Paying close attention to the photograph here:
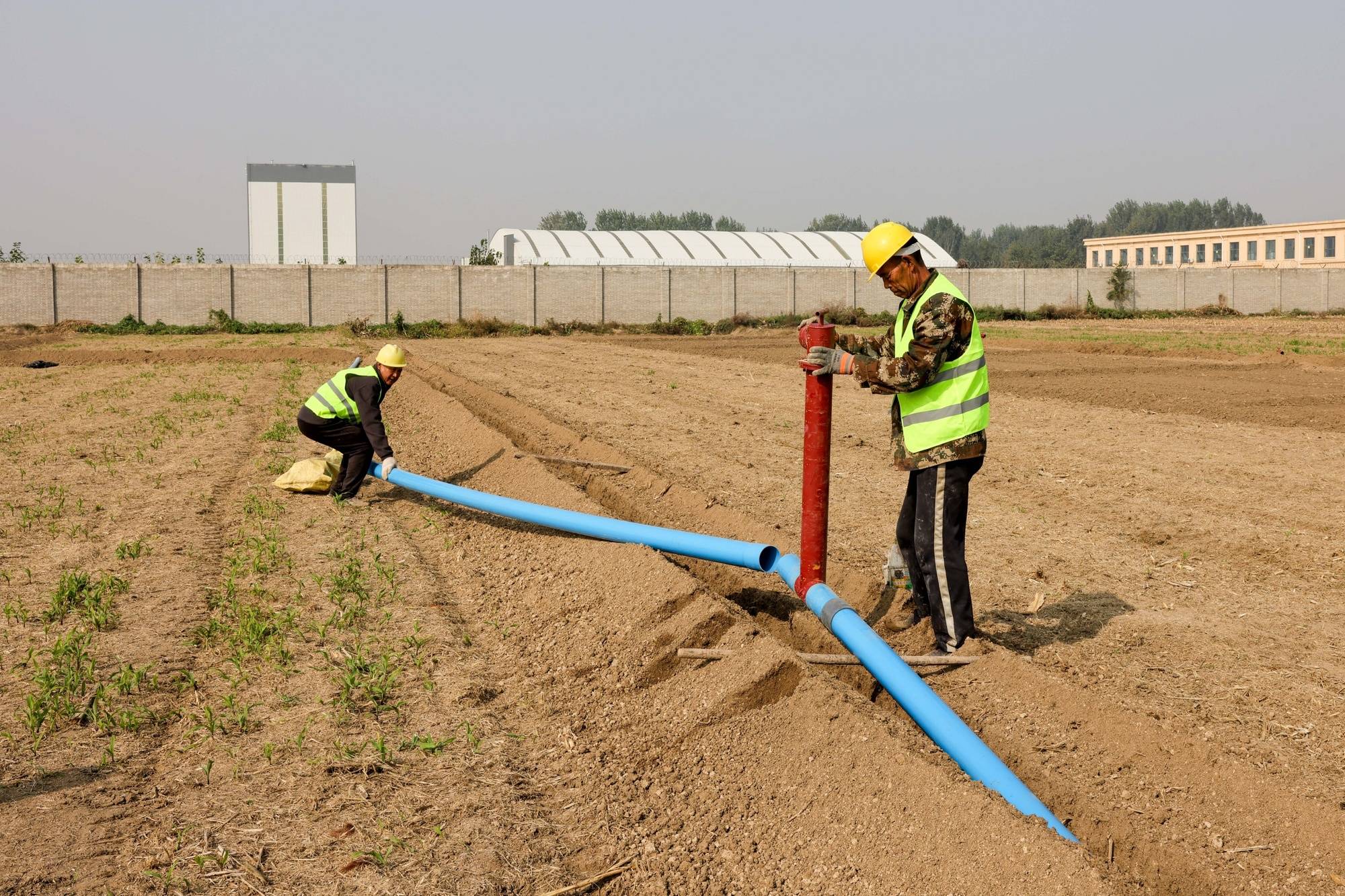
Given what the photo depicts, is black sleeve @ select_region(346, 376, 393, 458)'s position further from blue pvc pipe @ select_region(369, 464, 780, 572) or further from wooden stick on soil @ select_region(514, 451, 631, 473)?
wooden stick on soil @ select_region(514, 451, 631, 473)

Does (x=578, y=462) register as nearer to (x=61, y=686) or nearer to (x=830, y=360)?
(x=830, y=360)

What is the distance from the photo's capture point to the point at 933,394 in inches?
188

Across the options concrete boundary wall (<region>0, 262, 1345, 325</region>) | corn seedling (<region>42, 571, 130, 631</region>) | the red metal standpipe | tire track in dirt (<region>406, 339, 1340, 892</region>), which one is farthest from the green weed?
concrete boundary wall (<region>0, 262, 1345, 325</region>)

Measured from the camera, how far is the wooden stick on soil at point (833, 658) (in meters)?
4.92

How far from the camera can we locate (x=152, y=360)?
82.8ft

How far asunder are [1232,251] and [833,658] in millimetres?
76338

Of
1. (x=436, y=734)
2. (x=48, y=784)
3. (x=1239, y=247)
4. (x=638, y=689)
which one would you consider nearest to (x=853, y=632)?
(x=638, y=689)

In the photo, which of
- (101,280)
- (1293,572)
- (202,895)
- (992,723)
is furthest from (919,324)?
(101,280)

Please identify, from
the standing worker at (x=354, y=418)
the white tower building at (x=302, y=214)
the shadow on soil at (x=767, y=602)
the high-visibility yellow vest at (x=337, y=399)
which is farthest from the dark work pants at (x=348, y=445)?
the white tower building at (x=302, y=214)

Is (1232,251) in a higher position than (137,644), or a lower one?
higher

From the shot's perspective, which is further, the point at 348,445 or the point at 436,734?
the point at 348,445

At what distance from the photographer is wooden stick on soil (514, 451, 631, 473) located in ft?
31.6

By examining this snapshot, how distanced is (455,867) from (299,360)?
904 inches

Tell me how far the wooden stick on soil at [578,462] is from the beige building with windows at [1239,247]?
5453cm
